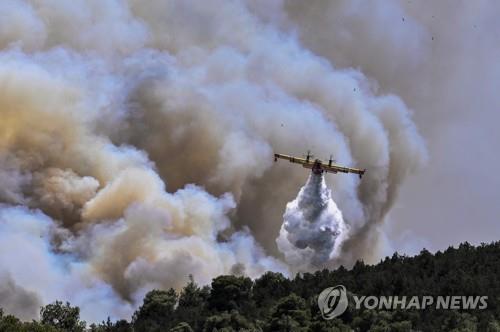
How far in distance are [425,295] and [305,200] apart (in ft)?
189

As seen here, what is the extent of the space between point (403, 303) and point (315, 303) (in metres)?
12.3

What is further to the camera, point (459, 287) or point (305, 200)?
point (305, 200)

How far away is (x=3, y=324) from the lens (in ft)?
406

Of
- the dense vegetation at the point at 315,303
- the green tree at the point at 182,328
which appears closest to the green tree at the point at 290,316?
the dense vegetation at the point at 315,303

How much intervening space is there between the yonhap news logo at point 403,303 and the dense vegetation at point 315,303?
1.08 metres

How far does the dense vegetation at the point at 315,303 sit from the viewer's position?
12162cm

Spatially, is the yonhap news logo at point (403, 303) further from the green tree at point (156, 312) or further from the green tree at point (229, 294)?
the green tree at point (156, 312)

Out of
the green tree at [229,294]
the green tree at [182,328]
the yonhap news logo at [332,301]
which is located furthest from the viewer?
the green tree at [229,294]

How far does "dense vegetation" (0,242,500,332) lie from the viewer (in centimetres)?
12162

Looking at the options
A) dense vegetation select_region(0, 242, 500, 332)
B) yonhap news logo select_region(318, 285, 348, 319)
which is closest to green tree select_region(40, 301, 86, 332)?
dense vegetation select_region(0, 242, 500, 332)

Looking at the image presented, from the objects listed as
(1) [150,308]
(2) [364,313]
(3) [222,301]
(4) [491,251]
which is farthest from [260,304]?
(4) [491,251]

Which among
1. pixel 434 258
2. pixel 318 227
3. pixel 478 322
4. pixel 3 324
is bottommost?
pixel 3 324

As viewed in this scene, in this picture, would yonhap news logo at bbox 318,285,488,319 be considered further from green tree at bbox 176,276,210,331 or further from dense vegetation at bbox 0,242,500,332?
green tree at bbox 176,276,210,331

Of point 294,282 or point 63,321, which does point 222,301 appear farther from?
point 63,321
